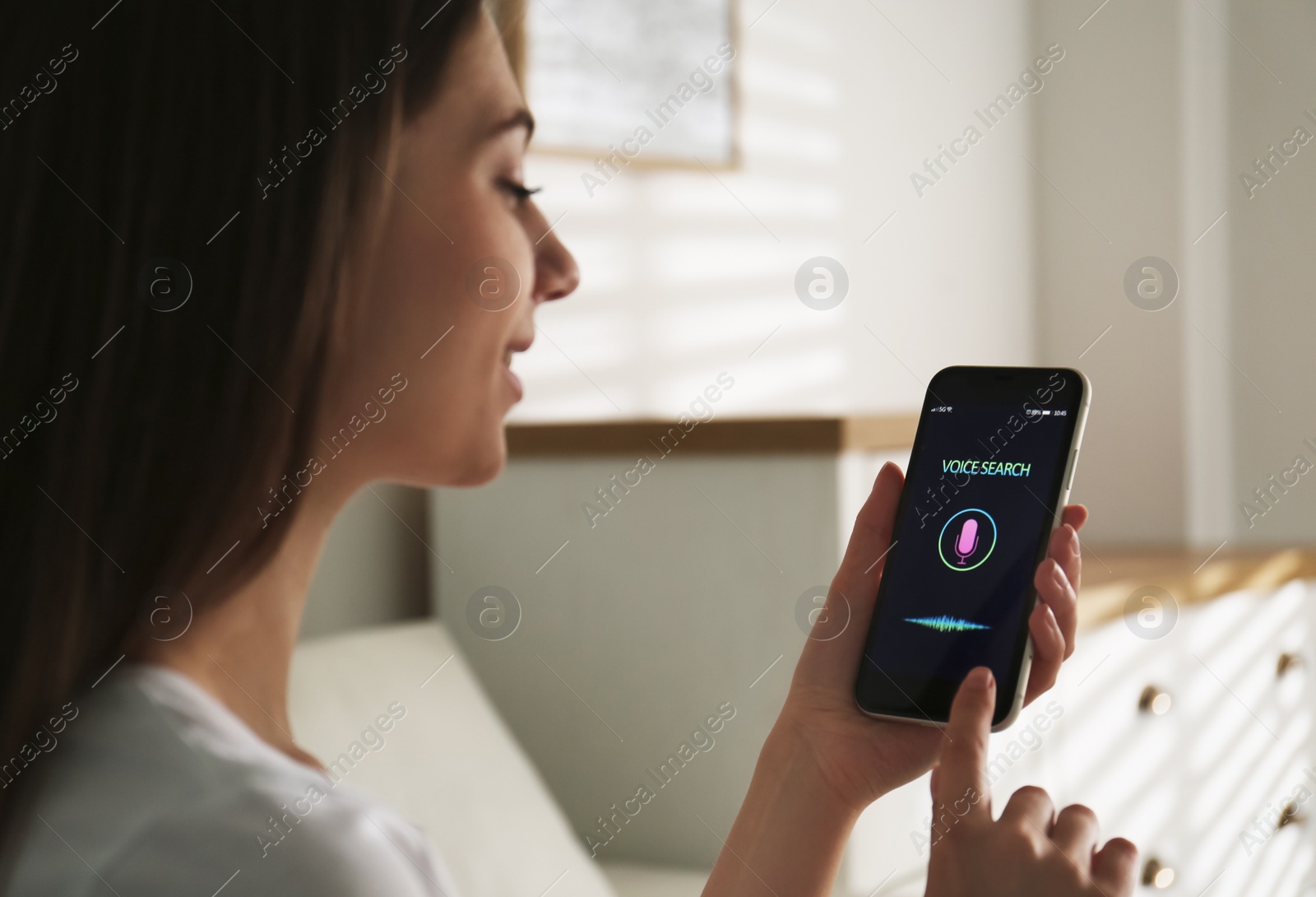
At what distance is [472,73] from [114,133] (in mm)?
148

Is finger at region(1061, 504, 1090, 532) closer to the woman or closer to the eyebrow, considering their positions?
the woman

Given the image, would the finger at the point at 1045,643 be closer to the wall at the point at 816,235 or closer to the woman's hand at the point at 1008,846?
the woman's hand at the point at 1008,846

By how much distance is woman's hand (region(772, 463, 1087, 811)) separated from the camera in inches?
20.9

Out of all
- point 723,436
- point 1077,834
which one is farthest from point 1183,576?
point 1077,834

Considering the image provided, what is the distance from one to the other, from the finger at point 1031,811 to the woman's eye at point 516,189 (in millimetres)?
318

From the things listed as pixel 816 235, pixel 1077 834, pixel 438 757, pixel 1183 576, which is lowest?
pixel 1183 576

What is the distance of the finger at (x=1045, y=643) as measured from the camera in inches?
20.6

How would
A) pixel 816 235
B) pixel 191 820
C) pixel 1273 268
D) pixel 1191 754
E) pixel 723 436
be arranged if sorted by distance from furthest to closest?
pixel 1273 268 → pixel 816 235 → pixel 1191 754 → pixel 723 436 → pixel 191 820

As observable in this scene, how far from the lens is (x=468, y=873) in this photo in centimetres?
98

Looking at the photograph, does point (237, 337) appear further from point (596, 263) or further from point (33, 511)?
point (596, 263)

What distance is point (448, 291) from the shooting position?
0.46 meters

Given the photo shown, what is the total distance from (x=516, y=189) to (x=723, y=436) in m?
0.67

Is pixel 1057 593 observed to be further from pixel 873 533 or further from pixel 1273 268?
pixel 1273 268

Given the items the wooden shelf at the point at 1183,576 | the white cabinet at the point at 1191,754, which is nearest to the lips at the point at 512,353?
the white cabinet at the point at 1191,754
